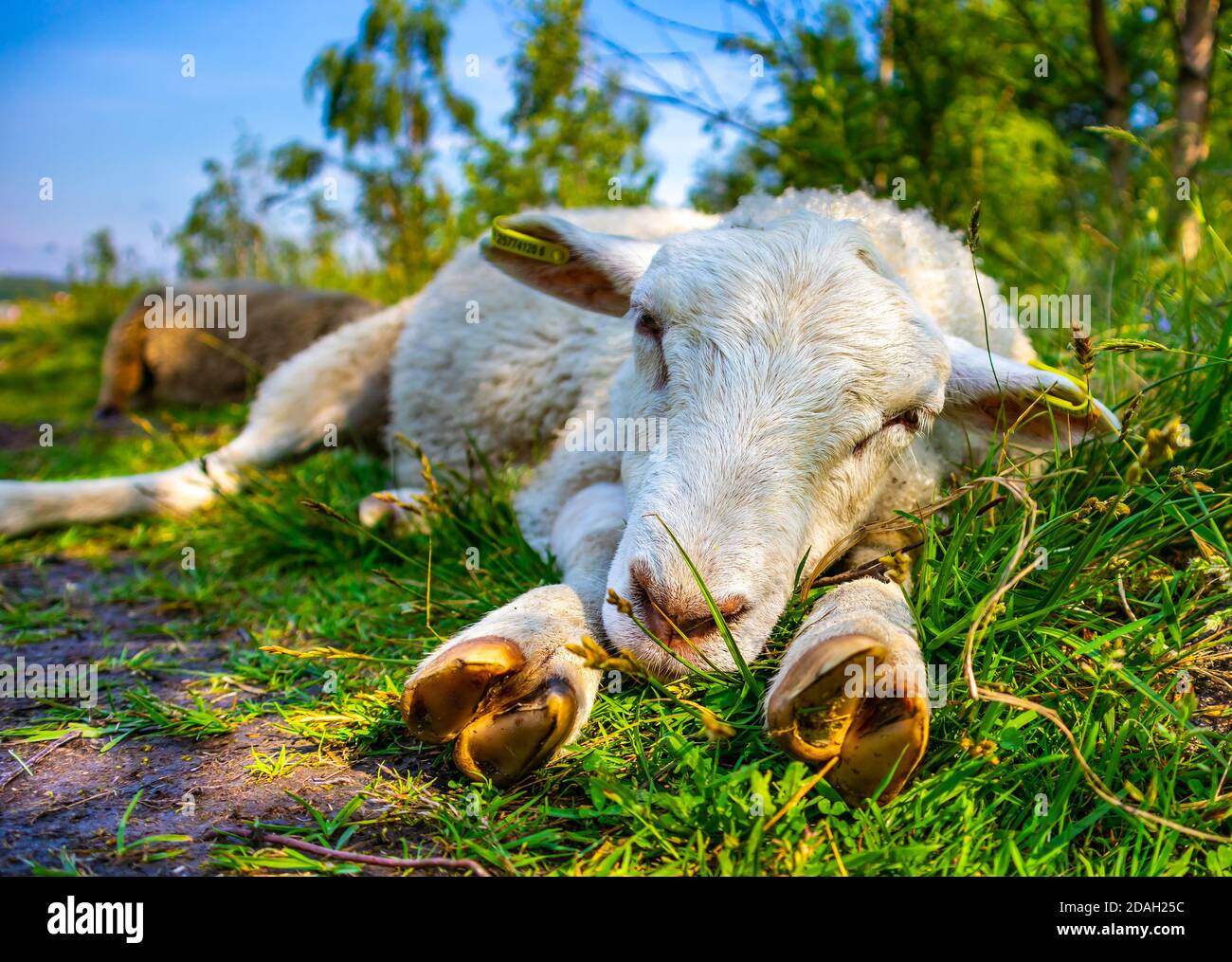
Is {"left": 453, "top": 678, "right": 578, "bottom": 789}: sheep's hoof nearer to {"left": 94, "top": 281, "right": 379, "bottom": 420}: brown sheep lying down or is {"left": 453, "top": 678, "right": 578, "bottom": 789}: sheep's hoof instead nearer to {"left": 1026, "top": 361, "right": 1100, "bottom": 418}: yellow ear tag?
{"left": 1026, "top": 361, "right": 1100, "bottom": 418}: yellow ear tag

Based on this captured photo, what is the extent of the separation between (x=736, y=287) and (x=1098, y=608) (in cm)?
135

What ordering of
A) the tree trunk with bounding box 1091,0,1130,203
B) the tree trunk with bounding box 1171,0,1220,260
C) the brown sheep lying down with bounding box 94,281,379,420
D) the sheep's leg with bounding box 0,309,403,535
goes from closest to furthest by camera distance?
the sheep's leg with bounding box 0,309,403,535 → the tree trunk with bounding box 1171,0,1220,260 → the tree trunk with bounding box 1091,0,1130,203 → the brown sheep lying down with bounding box 94,281,379,420

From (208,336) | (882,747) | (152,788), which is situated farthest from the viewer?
(208,336)

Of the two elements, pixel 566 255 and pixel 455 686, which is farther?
pixel 566 255

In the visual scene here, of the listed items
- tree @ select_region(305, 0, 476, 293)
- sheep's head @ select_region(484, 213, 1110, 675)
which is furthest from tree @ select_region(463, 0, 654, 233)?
sheep's head @ select_region(484, 213, 1110, 675)

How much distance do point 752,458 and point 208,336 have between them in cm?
568

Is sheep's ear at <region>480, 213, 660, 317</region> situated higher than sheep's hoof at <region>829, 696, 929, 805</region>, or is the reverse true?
sheep's ear at <region>480, 213, 660, 317</region>

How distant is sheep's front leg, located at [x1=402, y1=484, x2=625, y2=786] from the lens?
1.87 metres

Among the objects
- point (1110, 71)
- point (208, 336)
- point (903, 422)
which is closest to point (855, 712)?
point (903, 422)

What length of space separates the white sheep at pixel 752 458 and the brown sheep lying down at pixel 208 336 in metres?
3.60

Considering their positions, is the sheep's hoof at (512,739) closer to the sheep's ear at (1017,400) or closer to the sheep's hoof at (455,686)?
the sheep's hoof at (455,686)

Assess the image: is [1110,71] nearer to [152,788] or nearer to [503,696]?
[503,696]

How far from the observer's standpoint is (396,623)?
280 cm

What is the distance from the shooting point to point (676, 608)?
6.40ft
